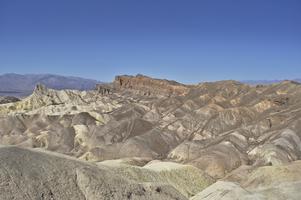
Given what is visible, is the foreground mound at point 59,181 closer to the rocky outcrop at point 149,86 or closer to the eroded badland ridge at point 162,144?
the eroded badland ridge at point 162,144

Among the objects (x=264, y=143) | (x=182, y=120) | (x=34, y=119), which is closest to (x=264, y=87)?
(x=182, y=120)

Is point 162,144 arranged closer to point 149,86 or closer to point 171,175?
point 171,175

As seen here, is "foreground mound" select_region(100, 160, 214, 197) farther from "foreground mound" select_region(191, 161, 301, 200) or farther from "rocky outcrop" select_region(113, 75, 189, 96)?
"rocky outcrop" select_region(113, 75, 189, 96)

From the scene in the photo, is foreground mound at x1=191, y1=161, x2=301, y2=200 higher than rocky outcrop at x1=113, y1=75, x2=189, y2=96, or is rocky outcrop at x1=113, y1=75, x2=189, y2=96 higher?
rocky outcrop at x1=113, y1=75, x2=189, y2=96

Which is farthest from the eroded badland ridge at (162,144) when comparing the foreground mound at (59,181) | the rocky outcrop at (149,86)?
the rocky outcrop at (149,86)

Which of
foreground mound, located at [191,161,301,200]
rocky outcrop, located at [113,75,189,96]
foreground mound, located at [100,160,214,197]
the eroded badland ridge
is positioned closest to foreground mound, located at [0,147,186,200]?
the eroded badland ridge

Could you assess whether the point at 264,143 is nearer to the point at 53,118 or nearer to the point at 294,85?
the point at 294,85
